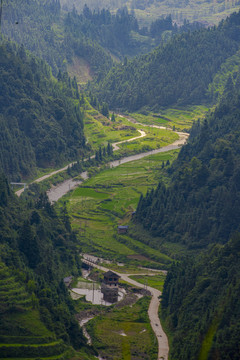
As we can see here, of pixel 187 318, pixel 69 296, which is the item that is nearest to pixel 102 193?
pixel 69 296

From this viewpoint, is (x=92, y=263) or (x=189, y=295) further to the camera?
(x=92, y=263)

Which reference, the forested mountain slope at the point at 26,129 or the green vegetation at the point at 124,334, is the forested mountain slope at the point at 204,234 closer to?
the green vegetation at the point at 124,334

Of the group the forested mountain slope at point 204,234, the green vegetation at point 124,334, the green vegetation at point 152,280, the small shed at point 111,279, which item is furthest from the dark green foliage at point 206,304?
the small shed at point 111,279

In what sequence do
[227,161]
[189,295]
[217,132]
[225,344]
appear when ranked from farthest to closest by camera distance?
[217,132], [227,161], [189,295], [225,344]

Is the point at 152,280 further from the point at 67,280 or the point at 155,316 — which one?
the point at 155,316

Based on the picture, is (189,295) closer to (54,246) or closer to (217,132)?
(54,246)

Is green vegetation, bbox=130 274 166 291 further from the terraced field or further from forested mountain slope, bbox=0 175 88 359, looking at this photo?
the terraced field
